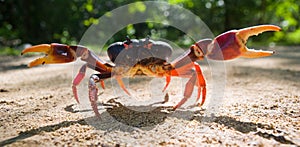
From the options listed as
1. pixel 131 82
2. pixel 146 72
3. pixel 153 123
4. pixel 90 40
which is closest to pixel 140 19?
pixel 90 40

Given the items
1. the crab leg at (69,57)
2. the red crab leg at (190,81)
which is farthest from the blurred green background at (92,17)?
the red crab leg at (190,81)

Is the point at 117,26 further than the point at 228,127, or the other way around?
the point at 117,26

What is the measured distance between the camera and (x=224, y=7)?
42.9ft

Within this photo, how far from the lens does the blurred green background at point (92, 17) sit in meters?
11.6

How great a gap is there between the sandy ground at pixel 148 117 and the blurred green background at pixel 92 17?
7.71m

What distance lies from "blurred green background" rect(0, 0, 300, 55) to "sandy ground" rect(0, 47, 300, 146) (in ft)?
25.3

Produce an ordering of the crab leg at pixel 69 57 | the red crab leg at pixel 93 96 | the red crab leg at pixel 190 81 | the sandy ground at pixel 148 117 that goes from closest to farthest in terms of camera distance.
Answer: the sandy ground at pixel 148 117 < the red crab leg at pixel 93 96 < the crab leg at pixel 69 57 < the red crab leg at pixel 190 81

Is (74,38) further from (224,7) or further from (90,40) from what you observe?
A: (224,7)

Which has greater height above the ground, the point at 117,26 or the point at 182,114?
the point at 117,26

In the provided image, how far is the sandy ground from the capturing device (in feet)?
5.80

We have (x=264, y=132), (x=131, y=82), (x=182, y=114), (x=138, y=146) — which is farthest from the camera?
(x=131, y=82)

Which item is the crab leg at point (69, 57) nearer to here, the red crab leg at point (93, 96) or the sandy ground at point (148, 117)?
the red crab leg at point (93, 96)

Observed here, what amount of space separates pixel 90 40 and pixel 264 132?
11.1m

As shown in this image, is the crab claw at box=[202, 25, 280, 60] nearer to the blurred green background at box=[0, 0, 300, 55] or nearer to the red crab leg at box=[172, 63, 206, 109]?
the red crab leg at box=[172, 63, 206, 109]
